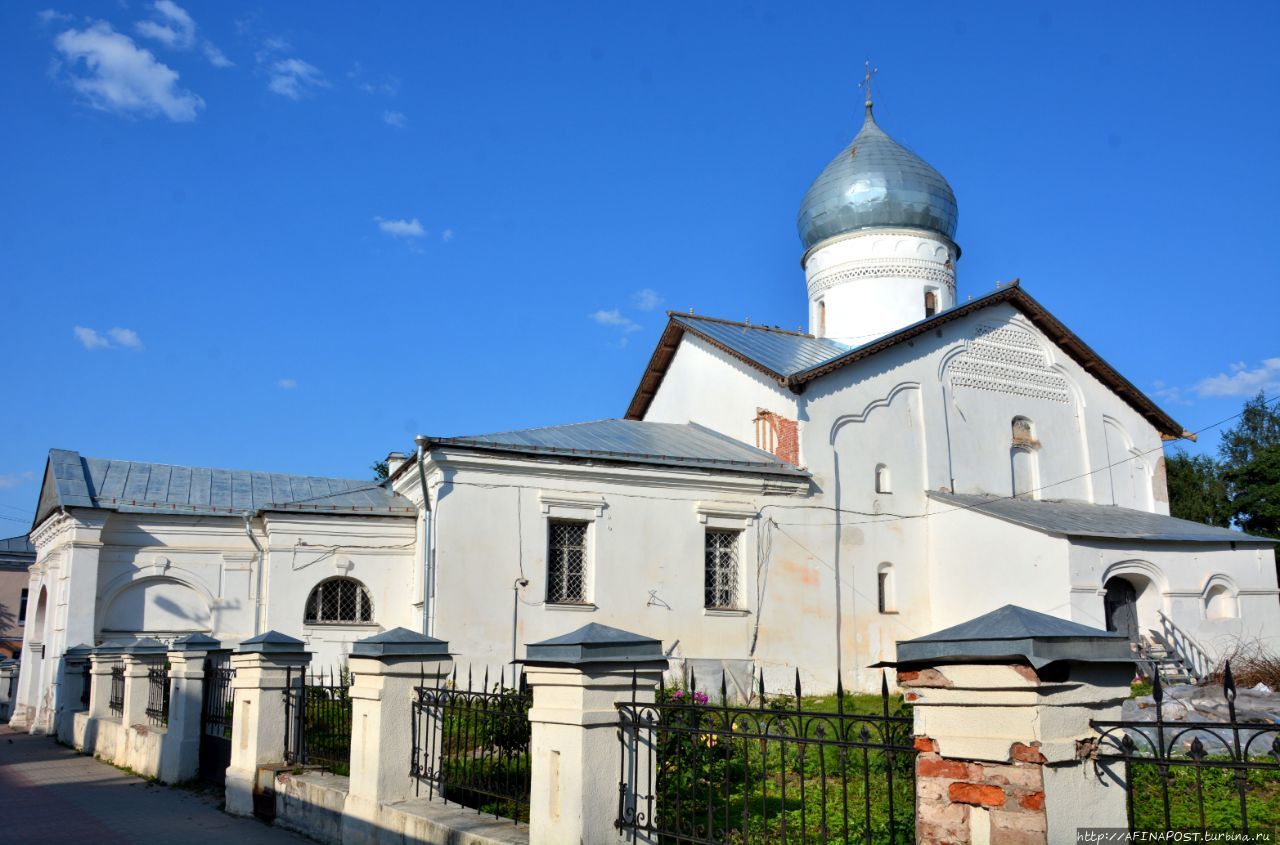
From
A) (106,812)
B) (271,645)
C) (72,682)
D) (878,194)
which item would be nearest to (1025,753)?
(271,645)

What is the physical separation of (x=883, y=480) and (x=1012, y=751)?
15.7 meters

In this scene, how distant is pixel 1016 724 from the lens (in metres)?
3.79

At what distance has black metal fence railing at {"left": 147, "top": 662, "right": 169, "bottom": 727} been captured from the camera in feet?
41.6

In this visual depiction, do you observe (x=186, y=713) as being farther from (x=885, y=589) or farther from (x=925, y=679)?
(x=885, y=589)

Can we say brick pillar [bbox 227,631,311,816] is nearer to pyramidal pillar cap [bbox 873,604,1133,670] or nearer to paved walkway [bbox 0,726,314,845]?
paved walkway [bbox 0,726,314,845]

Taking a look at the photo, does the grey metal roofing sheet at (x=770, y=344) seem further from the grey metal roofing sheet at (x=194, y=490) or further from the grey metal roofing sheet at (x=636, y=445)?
the grey metal roofing sheet at (x=194, y=490)

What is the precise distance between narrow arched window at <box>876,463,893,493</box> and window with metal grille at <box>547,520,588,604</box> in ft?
18.6

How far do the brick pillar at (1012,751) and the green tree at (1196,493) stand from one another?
108ft

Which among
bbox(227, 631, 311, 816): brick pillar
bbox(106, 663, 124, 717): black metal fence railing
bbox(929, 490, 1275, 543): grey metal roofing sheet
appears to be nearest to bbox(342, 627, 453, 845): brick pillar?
bbox(227, 631, 311, 816): brick pillar

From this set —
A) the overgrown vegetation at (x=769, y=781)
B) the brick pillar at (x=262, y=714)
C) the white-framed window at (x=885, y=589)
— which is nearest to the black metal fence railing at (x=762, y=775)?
the overgrown vegetation at (x=769, y=781)

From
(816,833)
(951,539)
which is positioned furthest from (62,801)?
(951,539)

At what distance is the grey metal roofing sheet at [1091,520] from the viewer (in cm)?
1781

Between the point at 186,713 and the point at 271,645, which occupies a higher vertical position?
the point at 271,645

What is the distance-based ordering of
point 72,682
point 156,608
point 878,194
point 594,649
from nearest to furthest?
point 594,649
point 72,682
point 156,608
point 878,194
